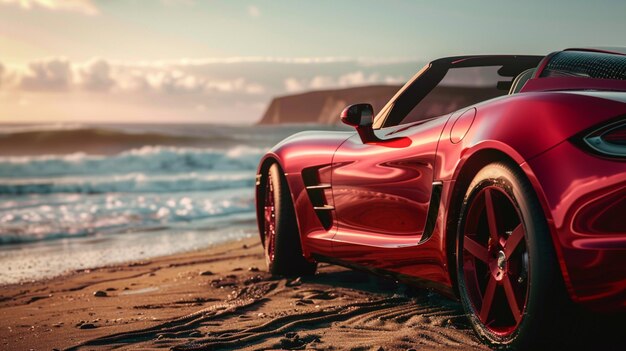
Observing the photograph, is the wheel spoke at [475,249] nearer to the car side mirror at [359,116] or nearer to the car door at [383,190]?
the car door at [383,190]

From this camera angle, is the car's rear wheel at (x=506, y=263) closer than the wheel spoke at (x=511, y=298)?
Yes

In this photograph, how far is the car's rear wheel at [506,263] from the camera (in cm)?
288

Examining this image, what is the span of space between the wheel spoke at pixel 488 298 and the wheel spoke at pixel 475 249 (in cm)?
9

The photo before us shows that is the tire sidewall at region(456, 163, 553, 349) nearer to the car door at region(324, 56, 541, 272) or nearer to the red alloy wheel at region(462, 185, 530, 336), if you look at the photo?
the red alloy wheel at region(462, 185, 530, 336)

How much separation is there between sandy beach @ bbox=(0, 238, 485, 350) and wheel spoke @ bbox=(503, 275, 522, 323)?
45 centimetres

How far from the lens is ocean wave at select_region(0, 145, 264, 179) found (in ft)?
89.7

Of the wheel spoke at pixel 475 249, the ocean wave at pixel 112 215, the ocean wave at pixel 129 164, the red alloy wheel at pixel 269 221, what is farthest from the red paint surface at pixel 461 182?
the ocean wave at pixel 129 164

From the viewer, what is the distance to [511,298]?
316 cm

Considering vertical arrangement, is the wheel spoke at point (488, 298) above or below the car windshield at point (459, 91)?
below

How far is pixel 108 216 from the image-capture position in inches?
467

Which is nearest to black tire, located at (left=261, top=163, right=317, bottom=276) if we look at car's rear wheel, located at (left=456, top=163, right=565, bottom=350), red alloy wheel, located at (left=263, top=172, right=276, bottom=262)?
red alloy wheel, located at (left=263, top=172, right=276, bottom=262)

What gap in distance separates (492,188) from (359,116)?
1.33 meters

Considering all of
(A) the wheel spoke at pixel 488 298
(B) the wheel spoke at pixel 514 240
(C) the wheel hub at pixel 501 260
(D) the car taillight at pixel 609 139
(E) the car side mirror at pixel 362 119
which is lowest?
(A) the wheel spoke at pixel 488 298

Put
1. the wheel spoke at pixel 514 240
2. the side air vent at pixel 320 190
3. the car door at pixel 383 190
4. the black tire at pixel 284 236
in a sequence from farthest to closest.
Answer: the black tire at pixel 284 236 → the side air vent at pixel 320 190 → the car door at pixel 383 190 → the wheel spoke at pixel 514 240
